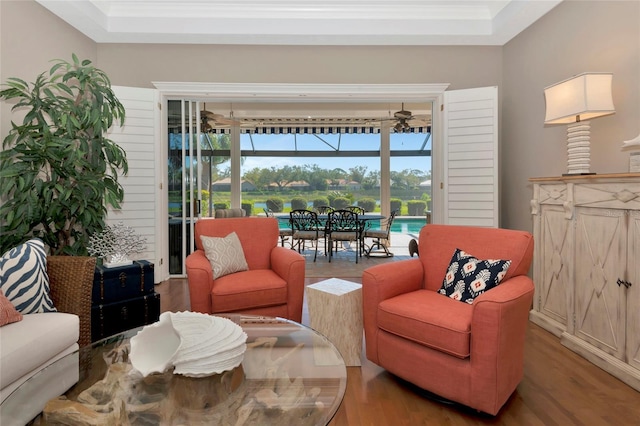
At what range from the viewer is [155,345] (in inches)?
58.0

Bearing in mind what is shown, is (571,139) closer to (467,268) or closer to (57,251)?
(467,268)

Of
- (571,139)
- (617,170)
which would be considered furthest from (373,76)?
(617,170)

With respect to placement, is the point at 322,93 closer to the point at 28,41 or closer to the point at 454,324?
the point at 28,41

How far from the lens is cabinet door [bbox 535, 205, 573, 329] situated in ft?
8.95

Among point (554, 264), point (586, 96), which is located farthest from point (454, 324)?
point (586, 96)

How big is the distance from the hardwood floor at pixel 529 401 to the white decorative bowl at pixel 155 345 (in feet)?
3.00

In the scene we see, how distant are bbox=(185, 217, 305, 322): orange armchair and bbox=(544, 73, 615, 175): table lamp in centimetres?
224

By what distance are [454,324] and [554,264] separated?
5.35 feet

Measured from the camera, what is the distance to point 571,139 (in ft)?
8.98

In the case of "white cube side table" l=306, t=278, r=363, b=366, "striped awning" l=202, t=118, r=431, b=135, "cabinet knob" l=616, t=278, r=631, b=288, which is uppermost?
"striped awning" l=202, t=118, r=431, b=135

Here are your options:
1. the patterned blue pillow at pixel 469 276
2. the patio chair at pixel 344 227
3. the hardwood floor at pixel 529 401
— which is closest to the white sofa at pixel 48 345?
the hardwood floor at pixel 529 401

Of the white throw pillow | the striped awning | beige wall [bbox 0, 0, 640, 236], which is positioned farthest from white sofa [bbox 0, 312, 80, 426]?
the striped awning

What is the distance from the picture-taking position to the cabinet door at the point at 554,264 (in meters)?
2.73

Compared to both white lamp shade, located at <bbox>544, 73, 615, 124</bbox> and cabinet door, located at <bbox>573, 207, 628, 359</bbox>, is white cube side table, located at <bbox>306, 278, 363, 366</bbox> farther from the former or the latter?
white lamp shade, located at <bbox>544, 73, 615, 124</bbox>
